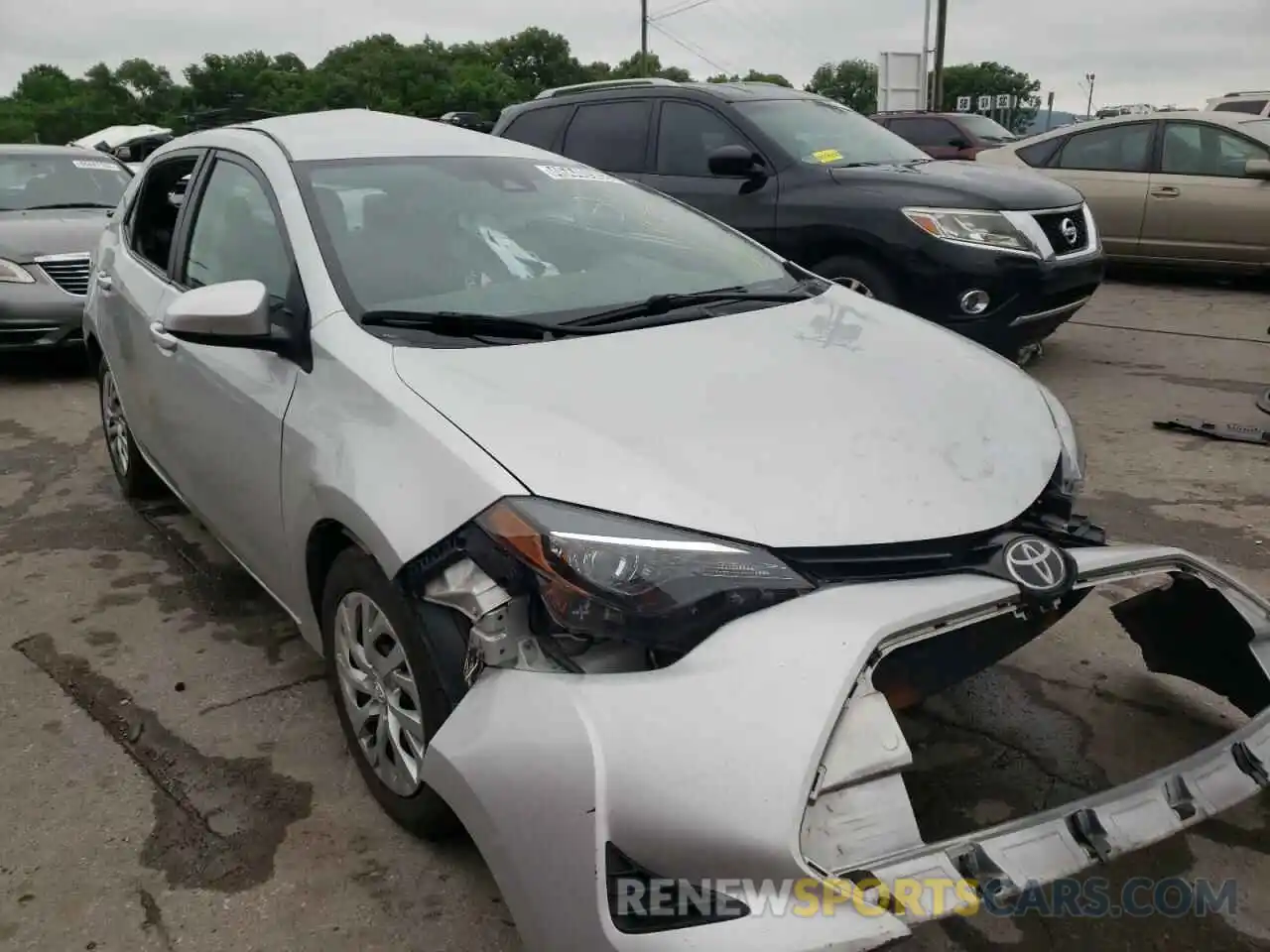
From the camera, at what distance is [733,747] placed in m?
1.65

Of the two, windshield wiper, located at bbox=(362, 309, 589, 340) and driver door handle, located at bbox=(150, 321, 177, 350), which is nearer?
windshield wiper, located at bbox=(362, 309, 589, 340)

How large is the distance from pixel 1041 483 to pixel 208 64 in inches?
1991

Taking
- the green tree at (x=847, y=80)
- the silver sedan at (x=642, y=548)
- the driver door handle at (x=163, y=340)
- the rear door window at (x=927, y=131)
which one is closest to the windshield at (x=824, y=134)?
the silver sedan at (x=642, y=548)

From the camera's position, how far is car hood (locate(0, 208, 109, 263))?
7.26 m

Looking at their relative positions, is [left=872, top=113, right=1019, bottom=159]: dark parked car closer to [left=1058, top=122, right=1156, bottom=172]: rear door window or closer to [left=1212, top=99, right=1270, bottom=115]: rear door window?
[left=1212, top=99, right=1270, bottom=115]: rear door window

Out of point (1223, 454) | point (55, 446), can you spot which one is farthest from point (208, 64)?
point (1223, 454)

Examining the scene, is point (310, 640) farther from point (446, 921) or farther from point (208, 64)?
point (208, 64)

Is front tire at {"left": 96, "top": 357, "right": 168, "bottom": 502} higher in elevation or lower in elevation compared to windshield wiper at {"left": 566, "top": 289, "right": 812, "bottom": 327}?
lower

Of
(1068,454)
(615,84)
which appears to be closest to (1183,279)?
(615,84)

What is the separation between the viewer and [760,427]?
7.14ft

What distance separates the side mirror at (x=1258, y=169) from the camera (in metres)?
8.51

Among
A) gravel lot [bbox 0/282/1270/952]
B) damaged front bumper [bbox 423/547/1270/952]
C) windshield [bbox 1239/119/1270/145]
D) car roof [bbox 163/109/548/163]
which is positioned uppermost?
windshield [bbox 1239/119/1270/145]

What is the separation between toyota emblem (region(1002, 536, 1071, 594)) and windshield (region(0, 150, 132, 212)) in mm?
8065

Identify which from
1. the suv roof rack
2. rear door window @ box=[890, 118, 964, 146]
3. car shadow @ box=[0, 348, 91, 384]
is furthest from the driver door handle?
rear door window @ box=[890, 118, 964, 146]
